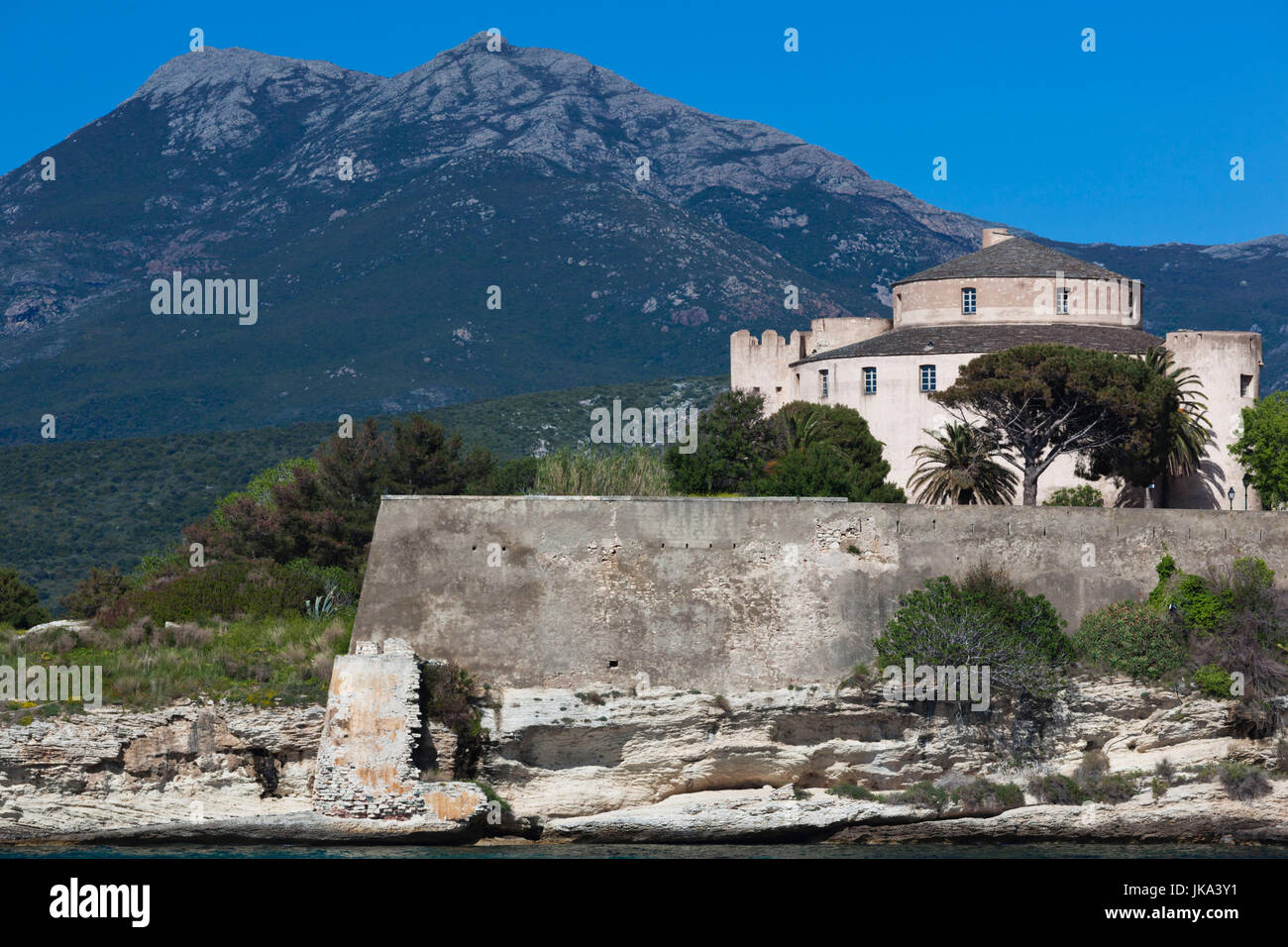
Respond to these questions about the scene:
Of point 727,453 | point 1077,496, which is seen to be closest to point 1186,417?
point 1077,496

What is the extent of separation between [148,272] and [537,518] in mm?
173946

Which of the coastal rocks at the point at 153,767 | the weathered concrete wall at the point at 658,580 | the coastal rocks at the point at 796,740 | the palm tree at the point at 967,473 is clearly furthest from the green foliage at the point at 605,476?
the coastal rocks at the point at 153,767

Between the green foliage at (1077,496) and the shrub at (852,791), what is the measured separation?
13.5 meters

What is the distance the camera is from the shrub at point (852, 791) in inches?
1236

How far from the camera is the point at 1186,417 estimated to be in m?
43.5

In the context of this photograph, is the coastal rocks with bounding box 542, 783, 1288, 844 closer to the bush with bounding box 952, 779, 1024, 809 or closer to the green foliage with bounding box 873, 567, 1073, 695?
the bush with bounding box 952, 779, 1024, 809

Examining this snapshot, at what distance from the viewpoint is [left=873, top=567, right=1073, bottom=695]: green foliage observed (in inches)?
1251
